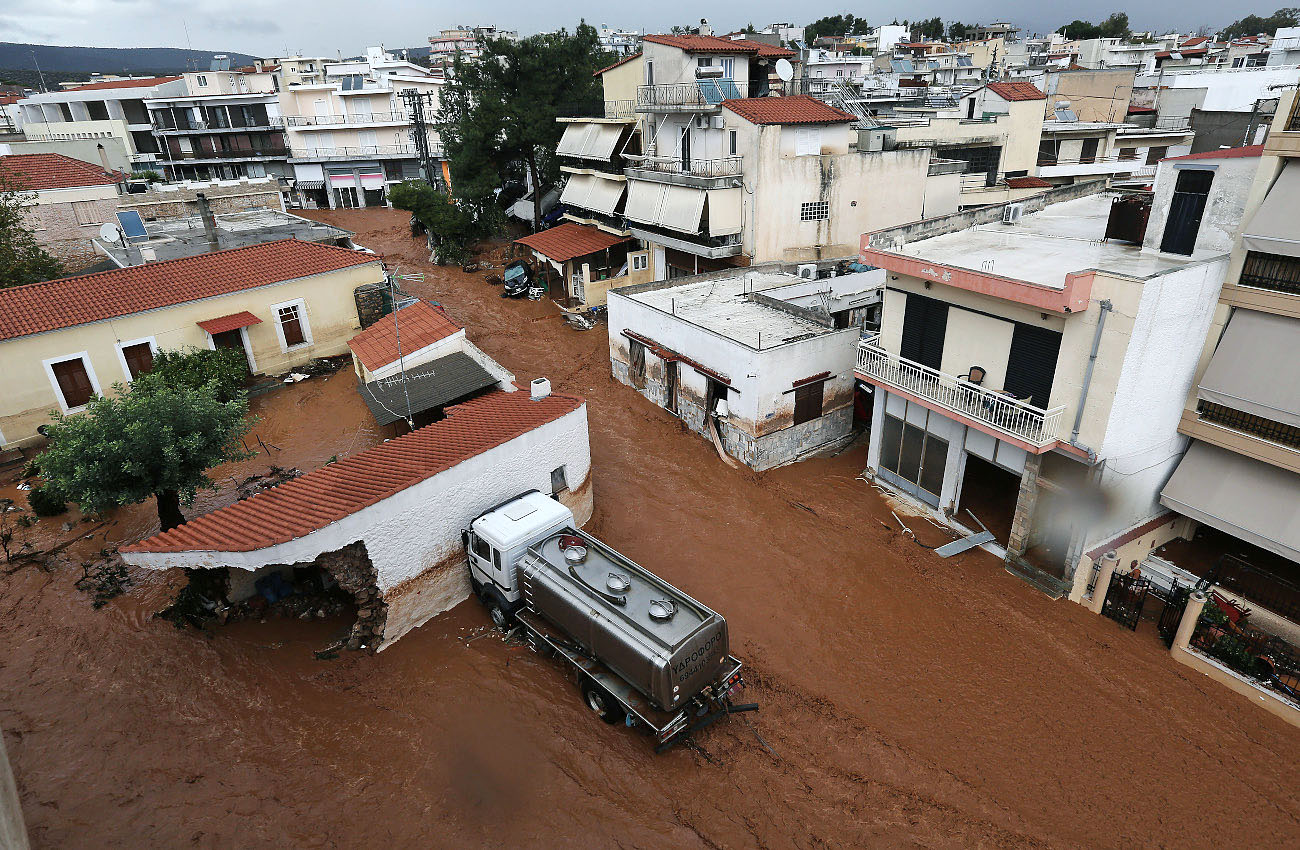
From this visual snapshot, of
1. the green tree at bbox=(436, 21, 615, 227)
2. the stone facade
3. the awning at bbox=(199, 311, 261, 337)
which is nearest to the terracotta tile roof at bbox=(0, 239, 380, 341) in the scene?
the awning at bbox=(199, 311, 261, 337)

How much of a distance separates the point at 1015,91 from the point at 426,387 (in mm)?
33189

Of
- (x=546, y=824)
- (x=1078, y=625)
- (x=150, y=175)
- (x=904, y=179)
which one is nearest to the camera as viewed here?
(x=546, y=824)

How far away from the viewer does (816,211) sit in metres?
30.7

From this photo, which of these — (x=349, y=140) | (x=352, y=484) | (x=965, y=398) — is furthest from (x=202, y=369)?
(x=349, y=140)

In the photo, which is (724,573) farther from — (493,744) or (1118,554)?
(1118,554)

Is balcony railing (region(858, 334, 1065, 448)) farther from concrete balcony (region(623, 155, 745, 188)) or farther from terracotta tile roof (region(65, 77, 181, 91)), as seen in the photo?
terracotta tile roof (region(65, 77, 181, 91))

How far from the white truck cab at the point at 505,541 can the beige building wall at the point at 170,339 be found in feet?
→ 56.5

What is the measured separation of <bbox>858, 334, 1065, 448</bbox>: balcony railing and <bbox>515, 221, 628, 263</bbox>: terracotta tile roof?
19353mm

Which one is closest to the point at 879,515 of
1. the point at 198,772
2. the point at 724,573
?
the point at 724,573

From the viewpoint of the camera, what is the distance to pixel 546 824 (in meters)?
11.0

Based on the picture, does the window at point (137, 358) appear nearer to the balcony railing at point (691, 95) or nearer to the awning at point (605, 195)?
the awning at point (605, 195)

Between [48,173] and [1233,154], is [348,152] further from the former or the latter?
[1233,154]

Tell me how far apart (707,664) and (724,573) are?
5.16m

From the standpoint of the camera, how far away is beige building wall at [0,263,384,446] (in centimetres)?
2181
